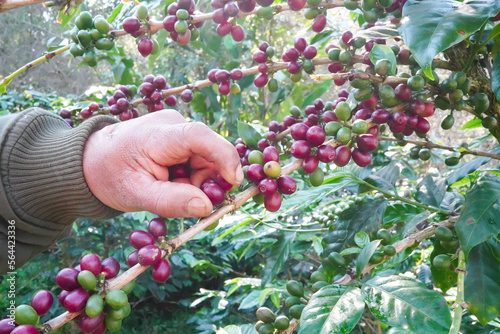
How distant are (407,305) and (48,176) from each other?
1106mm

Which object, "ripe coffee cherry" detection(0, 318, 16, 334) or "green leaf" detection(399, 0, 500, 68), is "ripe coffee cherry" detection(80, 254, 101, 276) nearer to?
"ripe coffee cherry" detection(0, 318, 16, 334)

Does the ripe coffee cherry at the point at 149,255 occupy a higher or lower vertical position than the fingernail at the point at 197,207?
lower

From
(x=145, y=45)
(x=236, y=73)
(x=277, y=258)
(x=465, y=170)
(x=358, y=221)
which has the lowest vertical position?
(x=277, y=258)

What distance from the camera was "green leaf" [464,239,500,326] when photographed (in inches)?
36.5

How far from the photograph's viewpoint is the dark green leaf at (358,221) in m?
1.23

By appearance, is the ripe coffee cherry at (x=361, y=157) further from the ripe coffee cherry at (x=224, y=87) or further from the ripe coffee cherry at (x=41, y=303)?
the ripe coffee cherry at (x=41, y=303)

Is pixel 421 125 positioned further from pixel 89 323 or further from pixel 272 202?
pixel 89 323

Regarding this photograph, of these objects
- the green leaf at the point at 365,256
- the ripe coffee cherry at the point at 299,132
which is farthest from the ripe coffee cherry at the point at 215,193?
the green leaf at the point at 365,256

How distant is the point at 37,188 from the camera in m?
1.27

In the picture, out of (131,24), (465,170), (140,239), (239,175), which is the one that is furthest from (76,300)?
(465,170)

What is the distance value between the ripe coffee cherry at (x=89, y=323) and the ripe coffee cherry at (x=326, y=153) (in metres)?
0.57

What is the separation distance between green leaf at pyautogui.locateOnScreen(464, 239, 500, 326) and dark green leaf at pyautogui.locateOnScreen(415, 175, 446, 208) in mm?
205

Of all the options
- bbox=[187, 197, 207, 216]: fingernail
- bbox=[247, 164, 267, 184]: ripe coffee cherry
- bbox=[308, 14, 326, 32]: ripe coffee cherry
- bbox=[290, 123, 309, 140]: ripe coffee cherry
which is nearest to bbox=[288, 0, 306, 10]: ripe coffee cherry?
bbox=[308, 14, 326, 32]: ripe coffee cherry

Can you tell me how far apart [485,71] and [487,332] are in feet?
3.05
